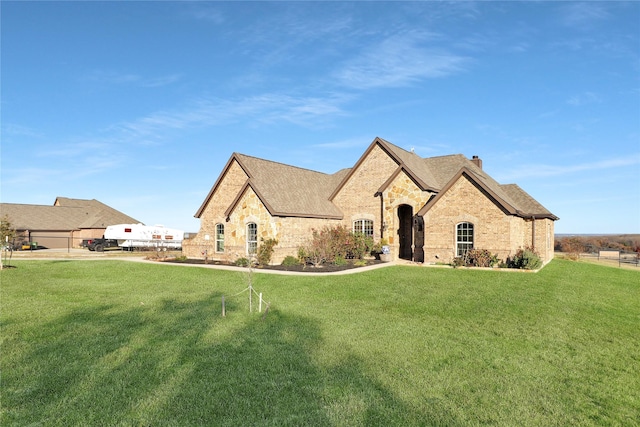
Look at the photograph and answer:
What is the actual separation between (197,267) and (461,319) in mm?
16164

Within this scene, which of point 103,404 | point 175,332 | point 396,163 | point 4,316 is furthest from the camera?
point 396,163

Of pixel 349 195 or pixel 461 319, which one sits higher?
pixel 349 195

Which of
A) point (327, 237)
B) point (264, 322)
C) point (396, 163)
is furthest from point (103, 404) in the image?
point (396, 163)

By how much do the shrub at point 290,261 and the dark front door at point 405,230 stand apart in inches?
321

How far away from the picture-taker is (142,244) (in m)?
42.9

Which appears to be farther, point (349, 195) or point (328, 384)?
point (349, 195)

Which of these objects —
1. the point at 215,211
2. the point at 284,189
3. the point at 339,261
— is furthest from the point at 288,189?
the point at 339,261

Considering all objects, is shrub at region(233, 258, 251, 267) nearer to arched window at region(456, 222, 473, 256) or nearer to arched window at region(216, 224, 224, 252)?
arched window at region(216, 224, 224, 252)

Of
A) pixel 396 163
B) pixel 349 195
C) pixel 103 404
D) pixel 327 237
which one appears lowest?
pixel 103 404

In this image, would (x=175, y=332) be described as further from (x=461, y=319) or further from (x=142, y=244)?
(x=142, y=244)

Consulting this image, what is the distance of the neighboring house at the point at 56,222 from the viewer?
49.5 m

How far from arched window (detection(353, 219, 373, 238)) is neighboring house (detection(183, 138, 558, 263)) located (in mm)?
74

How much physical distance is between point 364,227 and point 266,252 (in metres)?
8.50

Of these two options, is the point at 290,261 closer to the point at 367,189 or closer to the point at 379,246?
the point at 379,246
